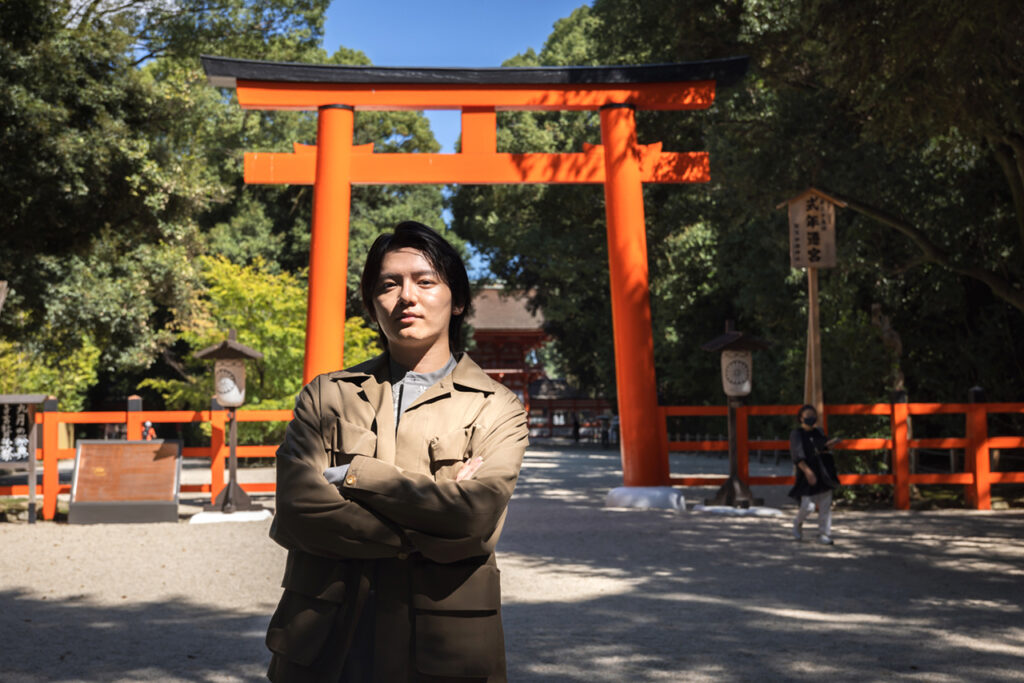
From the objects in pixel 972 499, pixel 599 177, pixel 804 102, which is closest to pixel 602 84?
pixel 599 177

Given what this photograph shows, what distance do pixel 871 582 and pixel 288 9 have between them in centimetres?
1923

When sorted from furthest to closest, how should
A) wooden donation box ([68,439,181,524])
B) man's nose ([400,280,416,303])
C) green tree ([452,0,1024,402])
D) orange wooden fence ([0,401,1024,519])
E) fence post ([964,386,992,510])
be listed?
fence post ([964,386,992,510]) → orange wooden fence ([0,401,1024,519]) → wooden donation box ([68,439,181,524]) → green tree ([452,0,1024,402]) → man's nose ([400,280,416,303])

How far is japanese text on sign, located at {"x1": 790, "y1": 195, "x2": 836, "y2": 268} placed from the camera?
11.6 m

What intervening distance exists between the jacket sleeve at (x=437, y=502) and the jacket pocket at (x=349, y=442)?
0.26 ft

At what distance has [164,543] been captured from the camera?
9.12 meters

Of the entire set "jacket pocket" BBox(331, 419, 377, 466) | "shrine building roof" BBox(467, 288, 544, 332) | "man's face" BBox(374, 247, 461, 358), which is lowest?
"jacket pocket" BBox(331, 419, 377, 466)

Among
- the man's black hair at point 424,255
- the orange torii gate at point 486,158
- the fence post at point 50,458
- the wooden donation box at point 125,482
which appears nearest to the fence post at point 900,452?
the orange torii gate at point 486,158

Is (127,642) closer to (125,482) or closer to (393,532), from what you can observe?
(393,532)

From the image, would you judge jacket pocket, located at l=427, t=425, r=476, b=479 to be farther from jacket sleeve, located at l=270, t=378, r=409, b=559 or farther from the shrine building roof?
the shrine building roof

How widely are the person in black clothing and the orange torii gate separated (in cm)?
312

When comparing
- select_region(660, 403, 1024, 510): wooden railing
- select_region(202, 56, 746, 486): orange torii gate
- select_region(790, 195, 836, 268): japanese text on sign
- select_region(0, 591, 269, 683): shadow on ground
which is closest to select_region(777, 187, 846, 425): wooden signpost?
select_region(790, 195, 836, 268): japanese text on sign

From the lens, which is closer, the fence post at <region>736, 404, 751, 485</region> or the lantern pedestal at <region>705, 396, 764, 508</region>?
the lantern pedestal at <region>705, 396, 764, 508</region>

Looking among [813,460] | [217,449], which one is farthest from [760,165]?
[217,449]

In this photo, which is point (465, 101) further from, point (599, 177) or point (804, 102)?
point (804, 102)
